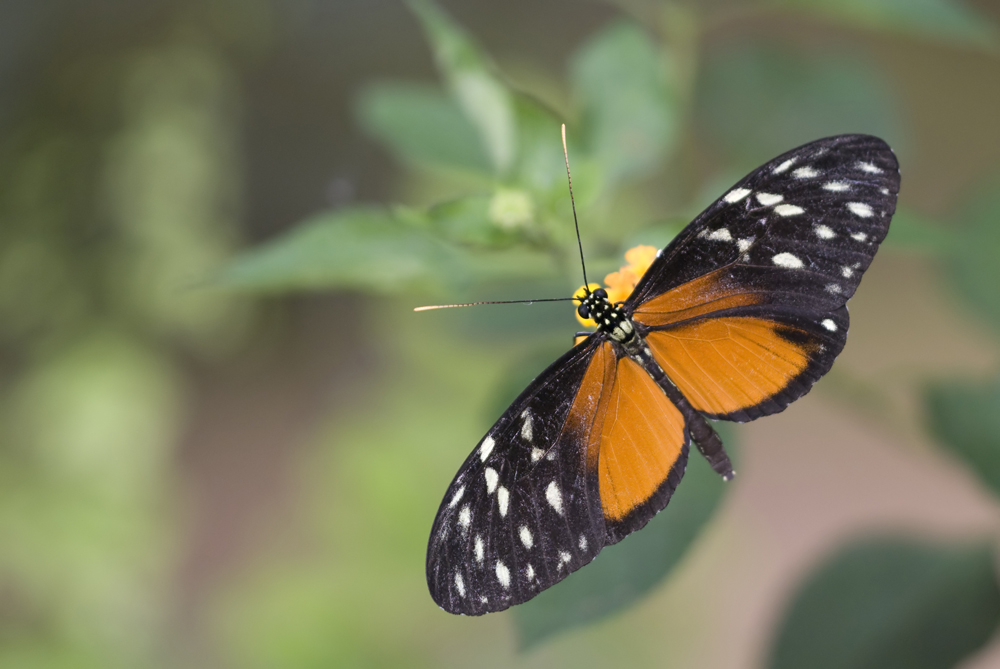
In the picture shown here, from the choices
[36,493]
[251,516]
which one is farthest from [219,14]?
[251,516]

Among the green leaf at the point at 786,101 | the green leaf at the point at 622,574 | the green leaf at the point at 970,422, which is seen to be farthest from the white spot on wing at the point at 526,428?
the green leaf at the point at 786,101

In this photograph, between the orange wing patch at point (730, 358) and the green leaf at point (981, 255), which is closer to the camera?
the orange wing patch at point (730, 358)

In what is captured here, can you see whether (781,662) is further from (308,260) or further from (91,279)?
(91,279)

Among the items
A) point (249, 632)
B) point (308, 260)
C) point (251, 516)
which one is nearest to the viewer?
point (308, 260)

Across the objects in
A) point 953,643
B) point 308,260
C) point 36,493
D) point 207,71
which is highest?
point 207,71

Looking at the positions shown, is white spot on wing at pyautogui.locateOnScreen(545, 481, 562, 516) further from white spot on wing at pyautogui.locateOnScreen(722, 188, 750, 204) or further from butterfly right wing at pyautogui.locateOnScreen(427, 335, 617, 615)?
white spot on wing at pyautogui.locateOnScreen(722, 188, 750, 204)

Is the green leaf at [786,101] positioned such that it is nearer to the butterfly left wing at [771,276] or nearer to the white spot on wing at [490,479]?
the butterfly left wing at [771,276]
